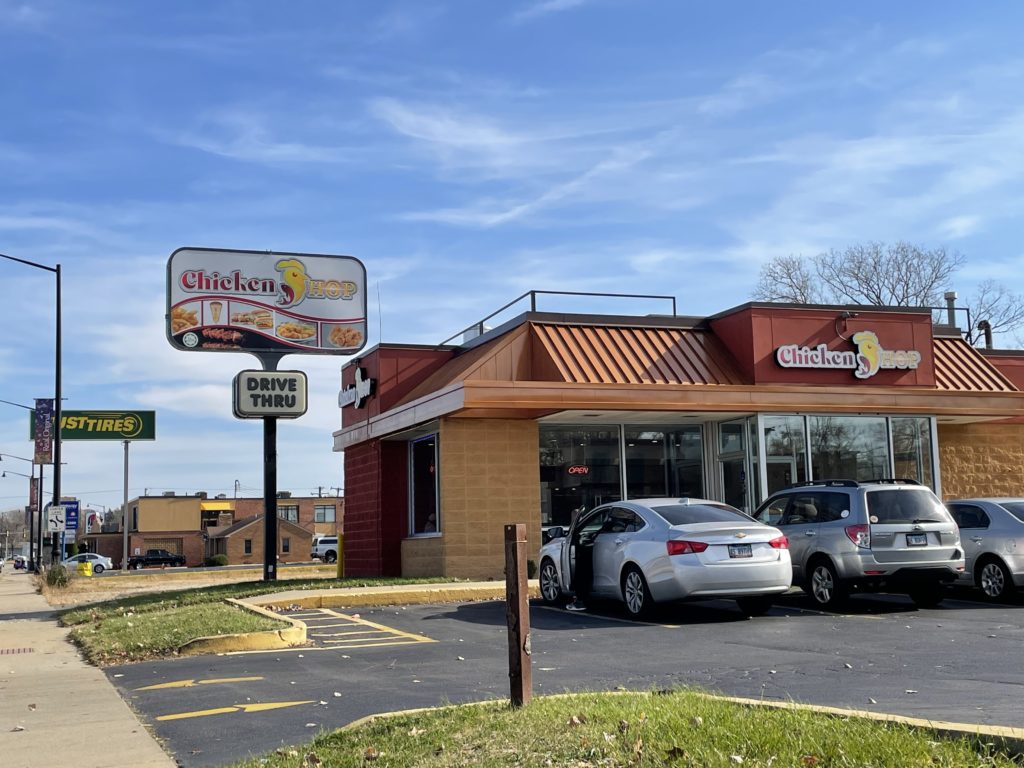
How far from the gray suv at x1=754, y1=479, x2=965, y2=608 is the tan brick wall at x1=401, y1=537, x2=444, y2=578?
28.2ft

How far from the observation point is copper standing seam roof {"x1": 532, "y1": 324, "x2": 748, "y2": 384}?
22.0m

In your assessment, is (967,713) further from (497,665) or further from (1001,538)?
(1001,538)

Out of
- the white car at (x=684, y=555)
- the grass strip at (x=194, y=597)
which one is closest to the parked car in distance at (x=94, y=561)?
the grass strip at (x=194, y=597)

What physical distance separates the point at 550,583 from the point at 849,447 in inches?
388

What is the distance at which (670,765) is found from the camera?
219 inches

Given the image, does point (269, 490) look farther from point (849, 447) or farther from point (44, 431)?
point (44, 431)

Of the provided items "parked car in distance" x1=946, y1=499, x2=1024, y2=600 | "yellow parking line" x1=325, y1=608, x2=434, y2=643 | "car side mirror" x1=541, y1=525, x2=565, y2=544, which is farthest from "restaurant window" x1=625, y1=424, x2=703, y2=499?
"yellow parking line" x1=325, y1=608, x2=434, y2=643

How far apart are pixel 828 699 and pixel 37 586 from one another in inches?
1213

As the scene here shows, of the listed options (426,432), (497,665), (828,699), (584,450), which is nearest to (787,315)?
(584,450)

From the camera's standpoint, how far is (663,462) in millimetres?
23906

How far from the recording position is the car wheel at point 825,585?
15.0m

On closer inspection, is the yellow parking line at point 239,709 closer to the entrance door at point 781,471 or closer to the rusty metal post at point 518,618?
the rusty metal post at point 518,618

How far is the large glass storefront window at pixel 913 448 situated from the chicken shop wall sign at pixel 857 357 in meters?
1.26

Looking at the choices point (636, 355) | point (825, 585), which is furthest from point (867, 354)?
point (825, 585)
